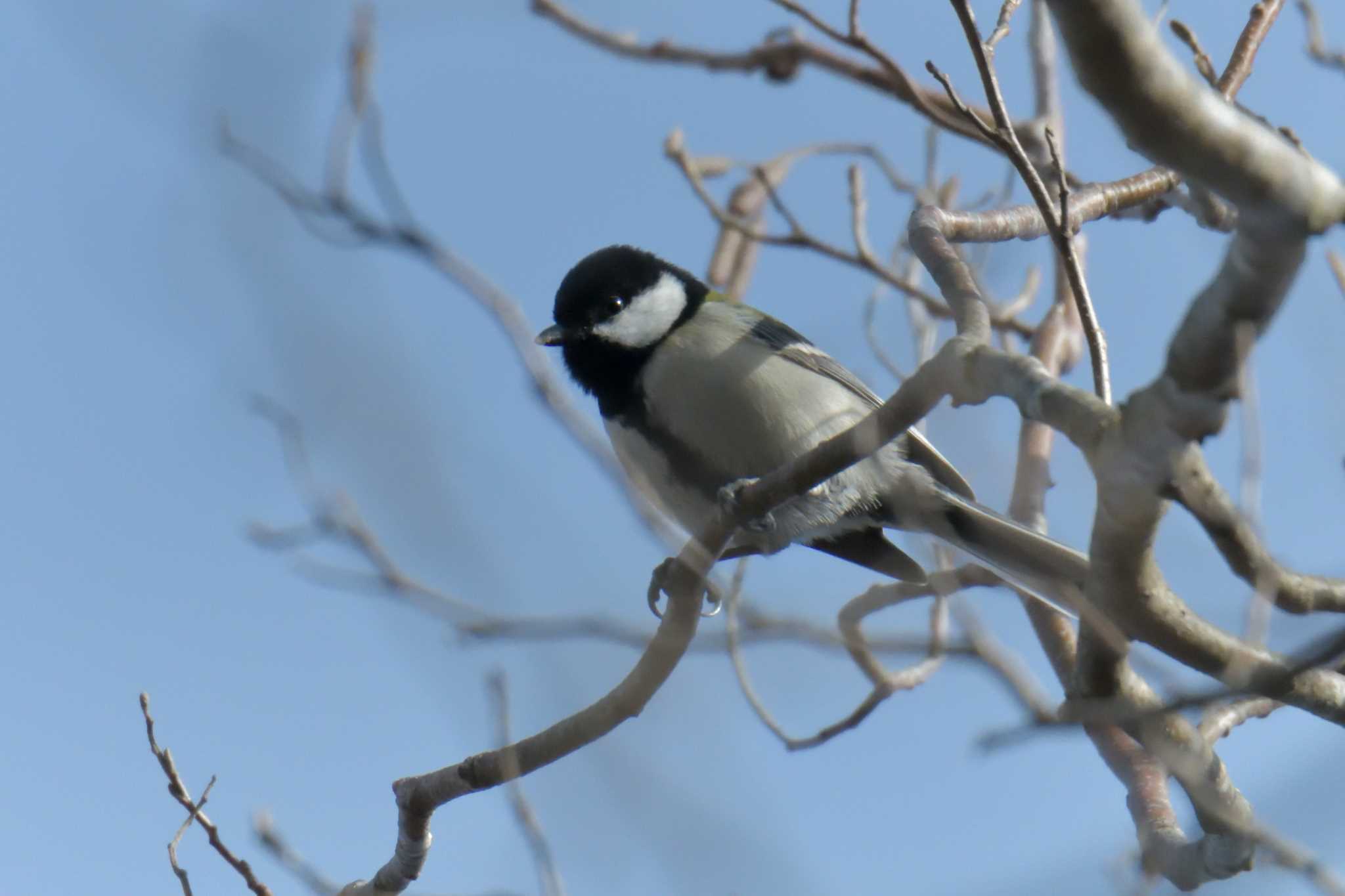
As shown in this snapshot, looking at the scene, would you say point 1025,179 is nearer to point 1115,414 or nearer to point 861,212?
point 1115,414

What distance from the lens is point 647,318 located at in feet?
14.8

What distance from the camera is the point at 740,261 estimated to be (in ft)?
19.6

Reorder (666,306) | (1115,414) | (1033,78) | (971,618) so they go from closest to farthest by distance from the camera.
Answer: (971,618)
(1115,414)
(666,306)
(1033,78)

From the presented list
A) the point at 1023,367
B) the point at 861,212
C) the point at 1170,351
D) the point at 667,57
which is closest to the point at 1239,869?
the point at 1023,367

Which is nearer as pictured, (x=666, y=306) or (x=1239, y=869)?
(x=1239, y=869)

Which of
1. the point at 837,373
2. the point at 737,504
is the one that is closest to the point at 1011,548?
the point at 837,373

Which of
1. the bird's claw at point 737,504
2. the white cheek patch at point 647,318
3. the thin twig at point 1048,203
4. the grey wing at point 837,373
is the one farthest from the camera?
the white cheek patch at point 647,318

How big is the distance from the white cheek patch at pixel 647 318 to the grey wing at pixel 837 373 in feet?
1.01

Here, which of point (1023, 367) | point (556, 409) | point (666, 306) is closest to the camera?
point (1023, 367)

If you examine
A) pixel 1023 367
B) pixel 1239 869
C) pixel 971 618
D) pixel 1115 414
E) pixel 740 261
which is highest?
pixel 740 261

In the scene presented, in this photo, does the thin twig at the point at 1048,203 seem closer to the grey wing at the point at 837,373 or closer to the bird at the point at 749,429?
the bird at the point at 749,429

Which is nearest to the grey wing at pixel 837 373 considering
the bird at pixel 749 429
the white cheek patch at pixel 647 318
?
the bird at pixel 749 429

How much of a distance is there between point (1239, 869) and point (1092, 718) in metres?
1.29

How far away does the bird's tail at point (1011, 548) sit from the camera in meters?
3.47
